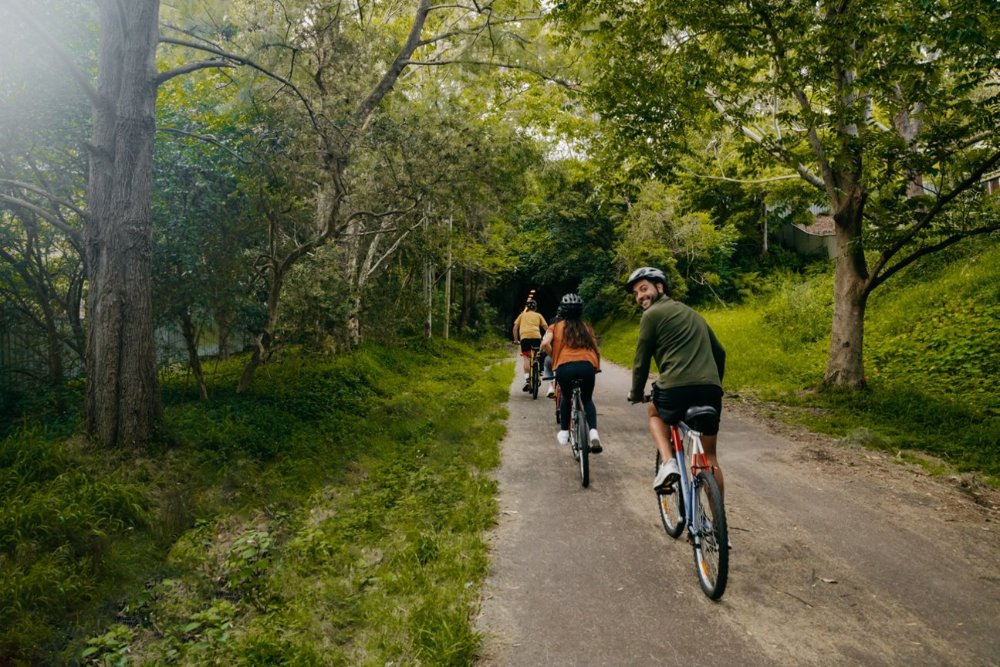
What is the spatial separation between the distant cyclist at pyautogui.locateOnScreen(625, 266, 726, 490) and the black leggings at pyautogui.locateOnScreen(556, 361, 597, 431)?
1.98 metres

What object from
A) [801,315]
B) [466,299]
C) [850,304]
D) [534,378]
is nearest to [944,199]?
[850,304]

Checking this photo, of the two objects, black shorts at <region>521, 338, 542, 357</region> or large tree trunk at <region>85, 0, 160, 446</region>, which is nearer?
large tree trunk at <region>85, 0, 160, 446</region>

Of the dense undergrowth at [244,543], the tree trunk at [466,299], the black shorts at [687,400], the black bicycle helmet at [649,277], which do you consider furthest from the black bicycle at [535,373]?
the tree trunk at [466,299]

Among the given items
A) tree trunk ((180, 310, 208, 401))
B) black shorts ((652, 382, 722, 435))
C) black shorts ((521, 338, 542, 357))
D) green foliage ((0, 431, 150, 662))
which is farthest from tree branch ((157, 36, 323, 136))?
black shorts ((521, 338, 542, 357))

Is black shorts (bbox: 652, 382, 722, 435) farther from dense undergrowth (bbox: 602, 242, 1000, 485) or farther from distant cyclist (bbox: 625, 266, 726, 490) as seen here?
dense undergrowth (bbox: 602, 242, 1000, 485)

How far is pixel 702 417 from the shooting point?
158 inches

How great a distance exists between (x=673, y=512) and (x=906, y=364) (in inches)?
362

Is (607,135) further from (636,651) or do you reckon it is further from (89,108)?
(636,651)

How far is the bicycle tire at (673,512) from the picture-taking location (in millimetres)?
4470

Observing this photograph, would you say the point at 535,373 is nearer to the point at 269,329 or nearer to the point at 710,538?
the point at 269,329

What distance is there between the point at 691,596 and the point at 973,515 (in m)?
3.40

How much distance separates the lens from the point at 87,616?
4.07 m

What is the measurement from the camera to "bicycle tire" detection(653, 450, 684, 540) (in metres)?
4.47

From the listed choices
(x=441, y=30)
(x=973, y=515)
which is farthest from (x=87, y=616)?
(x=441, y=30)
